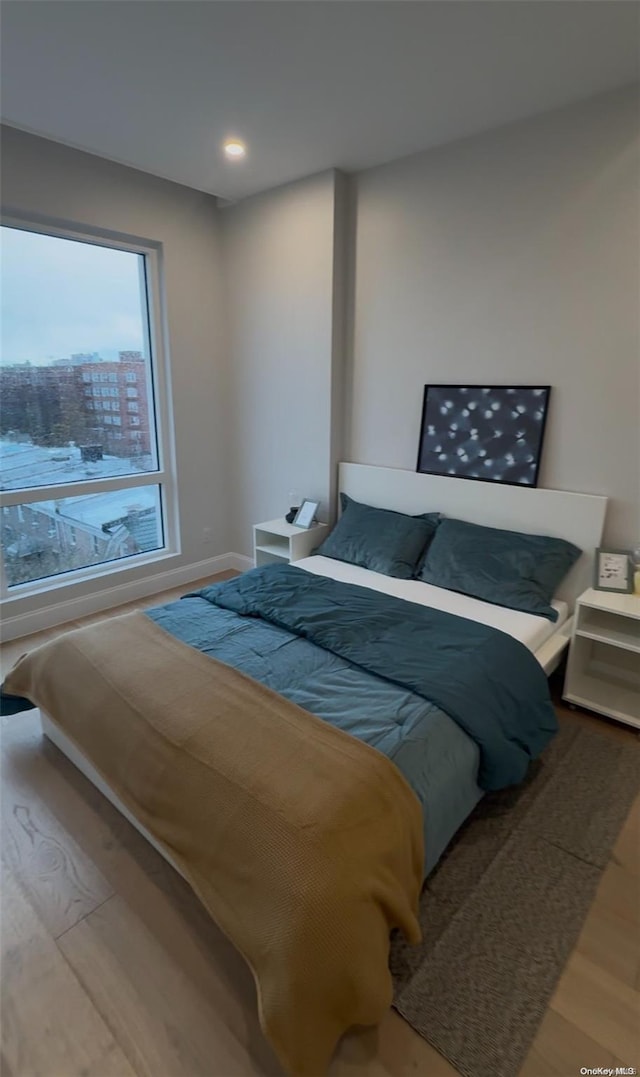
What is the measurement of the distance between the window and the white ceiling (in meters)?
0.69

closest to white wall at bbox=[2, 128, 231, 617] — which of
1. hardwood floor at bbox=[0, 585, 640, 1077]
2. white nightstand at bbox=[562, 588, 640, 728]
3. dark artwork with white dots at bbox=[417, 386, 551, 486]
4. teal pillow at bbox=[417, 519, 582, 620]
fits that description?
dark artwork with white dots at bbox=[417, 386, 551, 486]

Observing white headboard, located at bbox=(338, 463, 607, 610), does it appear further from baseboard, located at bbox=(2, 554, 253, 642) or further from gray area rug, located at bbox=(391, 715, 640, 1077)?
baseboard, located at bbox=(2, 554, 253, 642)

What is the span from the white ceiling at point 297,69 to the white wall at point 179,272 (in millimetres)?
276

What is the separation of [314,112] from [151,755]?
9.35 feet

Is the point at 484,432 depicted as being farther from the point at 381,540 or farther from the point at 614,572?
the point at 614,572

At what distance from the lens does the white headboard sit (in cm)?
259

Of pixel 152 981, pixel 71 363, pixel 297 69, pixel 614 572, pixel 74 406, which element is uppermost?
pixel 297 69

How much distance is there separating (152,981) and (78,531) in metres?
2.76

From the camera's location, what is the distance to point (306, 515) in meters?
3.58

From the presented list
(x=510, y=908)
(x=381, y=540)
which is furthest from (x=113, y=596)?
(x=510, y=908)

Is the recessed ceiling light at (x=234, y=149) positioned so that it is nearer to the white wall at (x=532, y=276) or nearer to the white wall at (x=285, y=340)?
the white wall at (x=285, y=340)

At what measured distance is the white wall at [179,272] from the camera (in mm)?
2885

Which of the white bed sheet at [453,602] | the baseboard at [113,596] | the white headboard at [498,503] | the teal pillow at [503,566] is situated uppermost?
the white headboard at [498,503]

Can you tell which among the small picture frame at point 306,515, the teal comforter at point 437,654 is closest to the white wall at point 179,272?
the small picture frame at point 306,515
